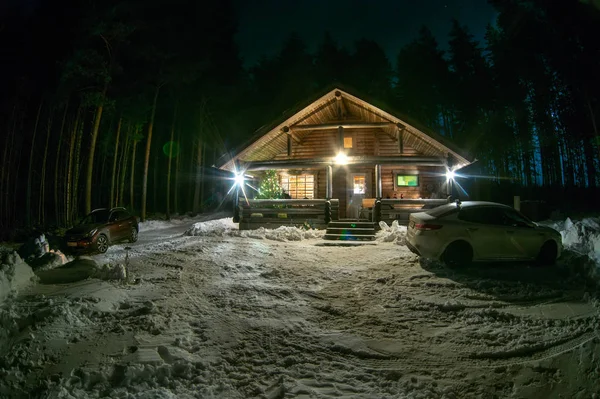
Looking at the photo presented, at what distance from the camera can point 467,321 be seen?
4262 millimetres

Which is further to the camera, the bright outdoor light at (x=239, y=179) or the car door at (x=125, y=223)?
the bright outdoor light at (x=239, y=179)

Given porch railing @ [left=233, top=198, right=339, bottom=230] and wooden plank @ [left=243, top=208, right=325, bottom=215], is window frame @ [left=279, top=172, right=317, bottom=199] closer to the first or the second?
porch railing @ [left=233, top=198, right=339, bottom=230]

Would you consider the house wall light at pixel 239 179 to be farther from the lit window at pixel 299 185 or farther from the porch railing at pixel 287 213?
the lit window at pixel 299 185

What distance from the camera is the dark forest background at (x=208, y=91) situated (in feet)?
46.2

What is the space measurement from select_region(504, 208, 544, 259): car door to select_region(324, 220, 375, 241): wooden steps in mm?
4848

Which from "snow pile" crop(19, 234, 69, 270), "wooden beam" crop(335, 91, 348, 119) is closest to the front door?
"wooden beam" crop(335, 91, 348, 119)

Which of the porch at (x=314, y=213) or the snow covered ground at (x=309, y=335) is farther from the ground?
the porch at (x=314, y=213)

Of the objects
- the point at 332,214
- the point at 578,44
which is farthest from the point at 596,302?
the point at 578,44

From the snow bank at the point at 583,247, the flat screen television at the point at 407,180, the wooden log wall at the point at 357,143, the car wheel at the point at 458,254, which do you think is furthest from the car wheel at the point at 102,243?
the flat screen television at the point at 407,180

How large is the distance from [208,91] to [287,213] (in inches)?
703

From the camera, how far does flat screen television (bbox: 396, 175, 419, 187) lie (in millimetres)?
16797

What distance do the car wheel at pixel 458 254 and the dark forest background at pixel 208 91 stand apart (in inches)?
325

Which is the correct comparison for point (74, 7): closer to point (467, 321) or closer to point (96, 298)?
point (96, 298)

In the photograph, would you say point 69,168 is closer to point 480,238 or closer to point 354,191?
point 354,191
